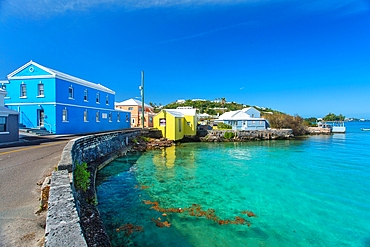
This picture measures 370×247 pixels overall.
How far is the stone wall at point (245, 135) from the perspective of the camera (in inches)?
1414

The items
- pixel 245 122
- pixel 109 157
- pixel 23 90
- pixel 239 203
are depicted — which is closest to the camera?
pixel 239 203

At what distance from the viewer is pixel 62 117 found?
70.8 ft

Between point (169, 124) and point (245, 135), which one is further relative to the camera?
point (245, 135)

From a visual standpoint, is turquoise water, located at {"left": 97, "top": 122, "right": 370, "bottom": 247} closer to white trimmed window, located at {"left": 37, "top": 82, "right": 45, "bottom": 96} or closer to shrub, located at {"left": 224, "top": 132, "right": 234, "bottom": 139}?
white trimmed window, located at {"left": 37, "top": 82, "right": 45, "bottom": 96}

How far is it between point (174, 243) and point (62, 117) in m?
20.3

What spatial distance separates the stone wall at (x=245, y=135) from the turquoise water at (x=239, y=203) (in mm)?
19598

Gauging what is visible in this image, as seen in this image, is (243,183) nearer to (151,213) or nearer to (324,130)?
(151,213)

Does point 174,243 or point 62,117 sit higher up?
point 62,117

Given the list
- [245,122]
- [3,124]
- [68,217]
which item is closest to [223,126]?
[245,122]

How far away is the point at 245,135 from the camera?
38531 mm

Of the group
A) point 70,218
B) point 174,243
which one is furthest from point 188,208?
point 70,218

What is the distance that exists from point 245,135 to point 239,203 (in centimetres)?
3072

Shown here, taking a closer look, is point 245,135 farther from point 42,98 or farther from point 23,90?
point 23,90

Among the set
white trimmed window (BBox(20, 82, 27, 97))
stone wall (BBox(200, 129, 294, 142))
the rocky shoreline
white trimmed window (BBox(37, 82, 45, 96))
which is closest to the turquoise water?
the rocky shoreline
